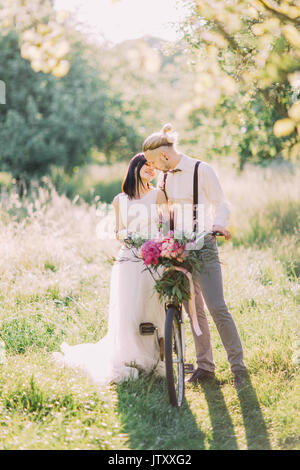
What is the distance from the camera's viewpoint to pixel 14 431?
349 cm

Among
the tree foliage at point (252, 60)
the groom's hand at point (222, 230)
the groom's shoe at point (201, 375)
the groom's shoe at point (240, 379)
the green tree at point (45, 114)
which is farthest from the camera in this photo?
the green tree at point (45, 114)

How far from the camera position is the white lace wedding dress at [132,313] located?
4410 mm

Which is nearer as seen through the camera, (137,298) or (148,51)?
(148,51)

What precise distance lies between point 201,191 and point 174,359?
4.51 ft

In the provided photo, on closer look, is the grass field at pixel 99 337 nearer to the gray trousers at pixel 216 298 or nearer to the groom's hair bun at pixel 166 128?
the gray trousers at pixel 216 298

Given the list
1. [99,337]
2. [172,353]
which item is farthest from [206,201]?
[99,337]

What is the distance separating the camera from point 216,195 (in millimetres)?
4168

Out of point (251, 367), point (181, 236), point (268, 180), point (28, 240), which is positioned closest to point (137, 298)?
point (181, 236)

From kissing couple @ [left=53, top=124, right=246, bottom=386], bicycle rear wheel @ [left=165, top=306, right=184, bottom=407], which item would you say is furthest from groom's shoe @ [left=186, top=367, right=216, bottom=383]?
bicycle rear wheel @ [left=165, top=306, right=184, bottom=407]

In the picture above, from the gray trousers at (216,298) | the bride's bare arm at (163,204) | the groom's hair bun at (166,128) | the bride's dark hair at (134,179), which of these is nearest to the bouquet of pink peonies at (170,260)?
the gray trousers at (216,298)

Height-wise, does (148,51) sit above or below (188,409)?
above

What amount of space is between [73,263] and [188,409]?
A: 386 cm

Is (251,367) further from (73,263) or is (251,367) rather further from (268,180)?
(268,180)

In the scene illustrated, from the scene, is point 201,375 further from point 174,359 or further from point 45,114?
point 45,114
